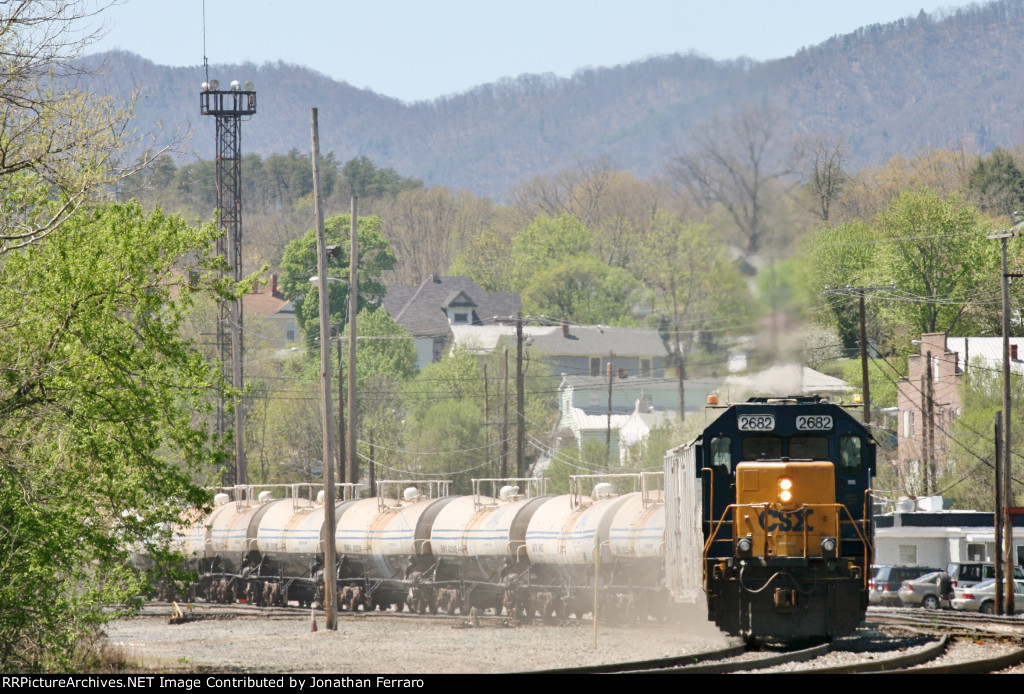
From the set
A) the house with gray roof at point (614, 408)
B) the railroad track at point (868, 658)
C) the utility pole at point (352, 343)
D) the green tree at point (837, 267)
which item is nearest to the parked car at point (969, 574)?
the green tree at point (837, 267)

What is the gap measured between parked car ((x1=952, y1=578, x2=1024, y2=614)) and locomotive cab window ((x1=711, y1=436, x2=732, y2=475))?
23.5 meters

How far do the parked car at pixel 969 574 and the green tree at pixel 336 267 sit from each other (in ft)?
258

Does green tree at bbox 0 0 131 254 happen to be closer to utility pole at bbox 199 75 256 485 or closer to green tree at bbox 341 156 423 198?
utility pole at bbox 199 75 256 485

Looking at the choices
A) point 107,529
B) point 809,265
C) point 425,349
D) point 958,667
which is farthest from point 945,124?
point 425,349

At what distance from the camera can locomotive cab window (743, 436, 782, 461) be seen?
20.1 meters

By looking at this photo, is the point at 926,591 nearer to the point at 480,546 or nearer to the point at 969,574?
the point at 969,574

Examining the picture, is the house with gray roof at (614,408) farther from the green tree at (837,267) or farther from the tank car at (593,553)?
the tank car at (593,553)

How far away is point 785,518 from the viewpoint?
63.5 feet

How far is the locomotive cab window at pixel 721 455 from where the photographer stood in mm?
20156

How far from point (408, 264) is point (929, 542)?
112 meters

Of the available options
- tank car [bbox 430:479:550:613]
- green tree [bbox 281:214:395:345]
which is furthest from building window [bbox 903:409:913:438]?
green tree [bbox 281:214:395:345]

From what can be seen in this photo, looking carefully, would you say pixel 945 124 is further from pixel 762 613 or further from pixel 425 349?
pixel 425 349

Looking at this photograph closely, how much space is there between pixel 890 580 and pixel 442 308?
85.7 metres

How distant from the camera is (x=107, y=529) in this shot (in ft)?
67.5
